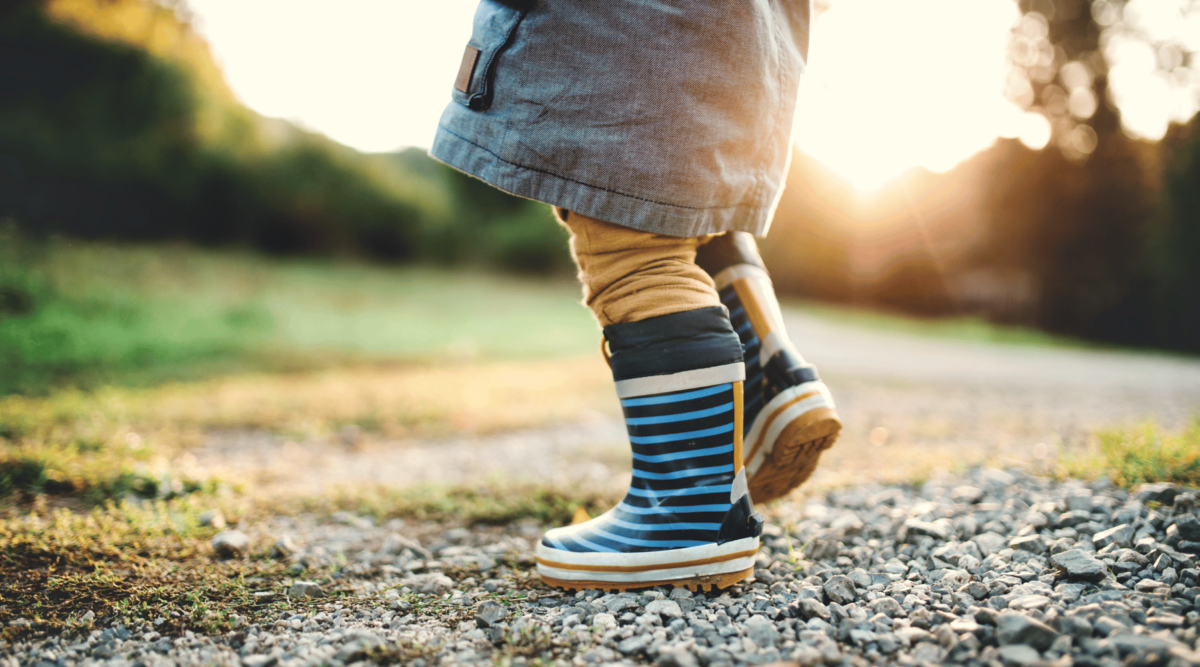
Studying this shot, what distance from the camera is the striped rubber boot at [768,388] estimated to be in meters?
1.22

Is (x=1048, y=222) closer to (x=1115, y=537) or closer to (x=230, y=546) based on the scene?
(x=1115, y=537)

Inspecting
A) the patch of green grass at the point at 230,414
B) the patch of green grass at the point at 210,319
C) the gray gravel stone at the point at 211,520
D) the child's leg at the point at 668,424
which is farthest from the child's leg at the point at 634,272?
the patch of green grass at the point at 210,319

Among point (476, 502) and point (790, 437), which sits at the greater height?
point (790, 437)

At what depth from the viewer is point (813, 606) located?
0.97m

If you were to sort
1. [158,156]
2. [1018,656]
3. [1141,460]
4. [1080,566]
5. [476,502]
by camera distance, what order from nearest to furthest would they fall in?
[1018,656]
[1080,566]
[1141,460]
[476,502]
[158,156]

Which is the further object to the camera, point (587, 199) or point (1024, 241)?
point (1024, 241)

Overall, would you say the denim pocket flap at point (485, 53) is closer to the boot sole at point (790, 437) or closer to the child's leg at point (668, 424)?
the child's leg at point (668, 424)

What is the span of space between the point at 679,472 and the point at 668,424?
0.09 metres

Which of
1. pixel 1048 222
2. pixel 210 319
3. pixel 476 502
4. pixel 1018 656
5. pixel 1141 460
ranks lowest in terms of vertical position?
pixel 210 319

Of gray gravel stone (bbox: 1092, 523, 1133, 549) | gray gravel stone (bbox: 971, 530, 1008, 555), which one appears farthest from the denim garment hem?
gray gravel stone (bbox: 1092, 523, 1133, 549)

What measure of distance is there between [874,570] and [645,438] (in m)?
0.48

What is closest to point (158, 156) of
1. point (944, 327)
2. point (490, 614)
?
point (490, 614)

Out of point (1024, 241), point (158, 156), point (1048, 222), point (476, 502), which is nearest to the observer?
point (476, 502)

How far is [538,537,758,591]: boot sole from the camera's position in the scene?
3.53 ft
